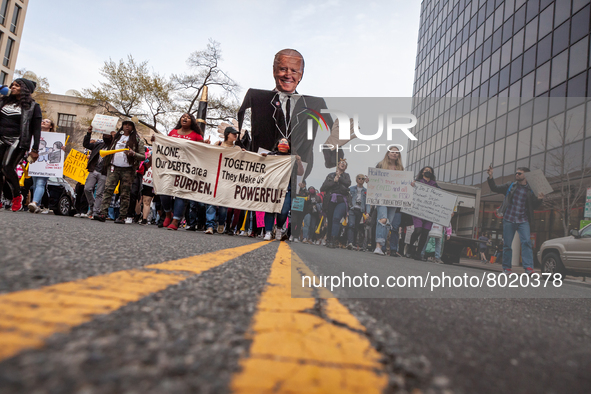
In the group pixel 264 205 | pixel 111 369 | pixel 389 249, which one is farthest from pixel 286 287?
pixel 389 249

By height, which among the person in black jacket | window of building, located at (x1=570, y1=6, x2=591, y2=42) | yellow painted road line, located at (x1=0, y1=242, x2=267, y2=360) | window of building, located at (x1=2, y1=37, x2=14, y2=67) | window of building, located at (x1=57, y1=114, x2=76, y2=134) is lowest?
Result: yellow painted road line, located at (x1=0, y1=242, x2=267, y2=360)

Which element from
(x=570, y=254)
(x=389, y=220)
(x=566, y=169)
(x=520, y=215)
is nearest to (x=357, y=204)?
(x=389, y=220)

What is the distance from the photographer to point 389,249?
334 inches

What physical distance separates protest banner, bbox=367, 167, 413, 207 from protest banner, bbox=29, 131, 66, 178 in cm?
703

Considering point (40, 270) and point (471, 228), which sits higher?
point (471, 228)

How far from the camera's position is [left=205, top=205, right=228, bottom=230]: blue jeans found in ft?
22.4

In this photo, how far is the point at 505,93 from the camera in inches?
785

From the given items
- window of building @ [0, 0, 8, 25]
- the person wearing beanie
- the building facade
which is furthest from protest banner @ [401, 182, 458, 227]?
window of building @ [0, 0, 8, 25]

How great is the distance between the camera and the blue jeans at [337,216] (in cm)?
885

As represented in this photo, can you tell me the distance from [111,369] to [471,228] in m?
11.1

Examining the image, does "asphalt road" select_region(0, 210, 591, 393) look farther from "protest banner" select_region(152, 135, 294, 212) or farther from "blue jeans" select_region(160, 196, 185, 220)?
"protest banner" select_region(152, 135, 294, 212)

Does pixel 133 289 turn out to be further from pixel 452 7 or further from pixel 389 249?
pixel 452 7

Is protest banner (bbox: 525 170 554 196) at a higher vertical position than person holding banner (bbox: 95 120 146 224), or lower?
higher

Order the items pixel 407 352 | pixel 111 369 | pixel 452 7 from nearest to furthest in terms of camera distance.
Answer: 1. pixel 111 369
2. pixel 407 352
3. pixel 452 7
